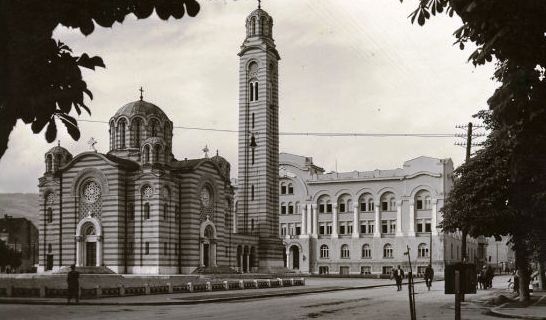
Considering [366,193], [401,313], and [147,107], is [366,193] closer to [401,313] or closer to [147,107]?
[147,107]

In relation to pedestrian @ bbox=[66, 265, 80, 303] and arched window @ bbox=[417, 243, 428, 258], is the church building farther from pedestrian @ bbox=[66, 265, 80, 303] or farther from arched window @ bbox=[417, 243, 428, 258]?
arched window @ bbox=[417, 243, 428, 258]

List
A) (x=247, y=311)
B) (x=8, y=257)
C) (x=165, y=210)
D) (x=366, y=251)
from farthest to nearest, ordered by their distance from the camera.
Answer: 1. (x=366, y=251)
2. (x=8, y=257)
3. (x=165, y=210)
4. (x=247, y=311)

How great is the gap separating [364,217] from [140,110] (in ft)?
127

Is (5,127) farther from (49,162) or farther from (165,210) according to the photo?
(49,162)

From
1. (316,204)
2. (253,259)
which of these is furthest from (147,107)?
(316,204)

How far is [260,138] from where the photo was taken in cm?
6519

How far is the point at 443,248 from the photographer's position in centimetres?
8056

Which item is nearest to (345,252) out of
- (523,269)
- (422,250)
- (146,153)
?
(422,250)

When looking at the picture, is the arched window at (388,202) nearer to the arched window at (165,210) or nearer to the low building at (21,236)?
the arched window at (165,210)

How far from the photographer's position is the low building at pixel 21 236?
305ft

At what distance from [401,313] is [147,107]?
1492 inches

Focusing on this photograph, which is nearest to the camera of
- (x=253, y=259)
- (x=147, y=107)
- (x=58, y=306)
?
(x=58, y=306)

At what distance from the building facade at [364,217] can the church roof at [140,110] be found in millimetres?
35331

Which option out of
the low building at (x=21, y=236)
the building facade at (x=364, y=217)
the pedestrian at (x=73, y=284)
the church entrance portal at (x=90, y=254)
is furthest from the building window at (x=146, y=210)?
the low building at (x=21, y=236)
